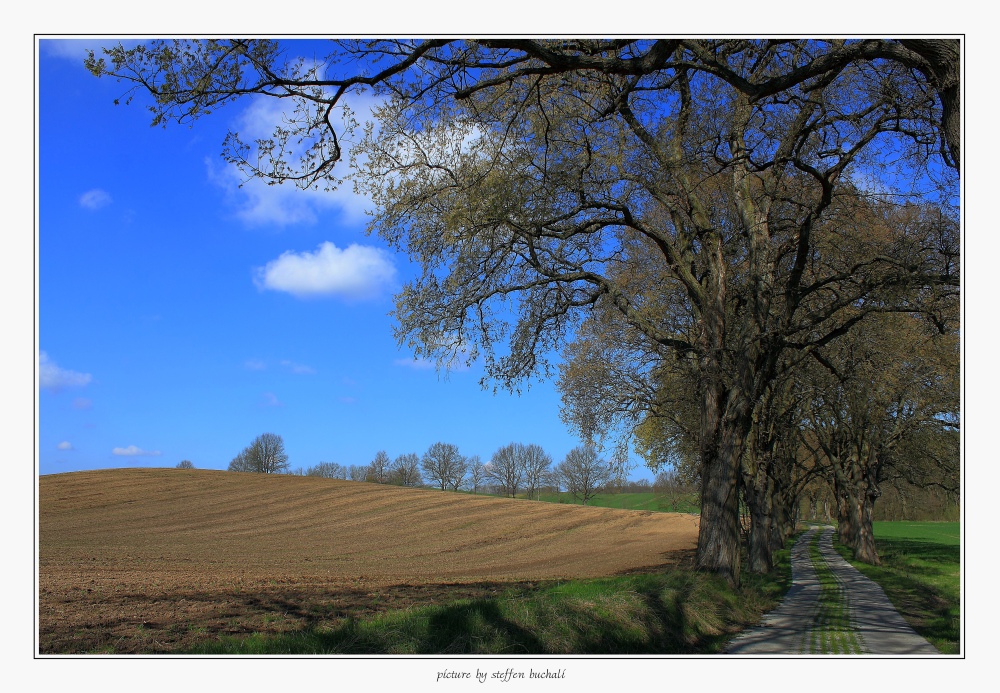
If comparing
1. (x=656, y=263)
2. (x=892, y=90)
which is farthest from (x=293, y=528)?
(x=892, y=90)

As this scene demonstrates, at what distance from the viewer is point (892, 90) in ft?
29.3

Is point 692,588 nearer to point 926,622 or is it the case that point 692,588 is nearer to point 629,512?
point 926,622

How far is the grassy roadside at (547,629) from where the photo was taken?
7.41 metres

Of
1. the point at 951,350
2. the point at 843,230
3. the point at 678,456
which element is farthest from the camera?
the point at 678,456

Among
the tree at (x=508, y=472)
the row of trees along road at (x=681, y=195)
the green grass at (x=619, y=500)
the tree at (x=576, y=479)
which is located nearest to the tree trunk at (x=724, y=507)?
the row of trees along road at (x=681, y=195)

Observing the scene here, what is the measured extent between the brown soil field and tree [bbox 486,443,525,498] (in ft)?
63.2

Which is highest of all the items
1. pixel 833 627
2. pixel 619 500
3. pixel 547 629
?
pixel 547 629

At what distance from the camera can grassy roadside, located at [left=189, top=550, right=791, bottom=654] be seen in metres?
7.41

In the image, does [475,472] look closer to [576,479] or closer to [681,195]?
[576,479]

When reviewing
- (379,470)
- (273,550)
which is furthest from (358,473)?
(273,550)

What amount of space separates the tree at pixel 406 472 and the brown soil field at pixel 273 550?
14.5m

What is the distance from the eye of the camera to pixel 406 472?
79.1 metres

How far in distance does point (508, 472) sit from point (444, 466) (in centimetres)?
797
